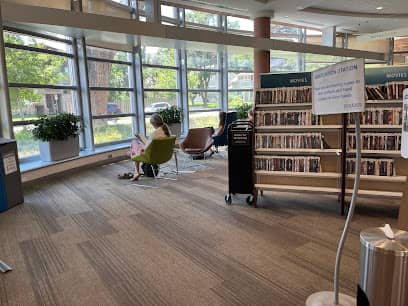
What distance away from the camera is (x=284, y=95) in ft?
13.4

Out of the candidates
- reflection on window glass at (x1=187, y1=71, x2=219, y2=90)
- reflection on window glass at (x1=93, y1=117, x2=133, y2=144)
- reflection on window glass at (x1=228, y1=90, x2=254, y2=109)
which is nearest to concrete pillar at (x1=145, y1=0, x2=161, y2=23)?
reflection on window glass at (x1=93, y1=117, x2=133, y2=144)

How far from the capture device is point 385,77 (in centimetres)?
378

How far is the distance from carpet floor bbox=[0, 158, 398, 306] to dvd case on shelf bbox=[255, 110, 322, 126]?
1.09 m

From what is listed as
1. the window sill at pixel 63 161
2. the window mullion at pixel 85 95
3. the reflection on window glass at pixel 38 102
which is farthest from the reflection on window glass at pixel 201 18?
the reflection on window glass at pixel 38 102

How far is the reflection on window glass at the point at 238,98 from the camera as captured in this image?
11578 mm

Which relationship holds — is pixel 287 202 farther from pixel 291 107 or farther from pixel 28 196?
pixel 28 196

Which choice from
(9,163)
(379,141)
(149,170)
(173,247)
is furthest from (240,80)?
(173,247)

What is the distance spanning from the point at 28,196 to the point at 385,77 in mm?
5173

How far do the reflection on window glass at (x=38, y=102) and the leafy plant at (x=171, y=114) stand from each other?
96.0 inches

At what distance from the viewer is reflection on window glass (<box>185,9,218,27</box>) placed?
381 inches

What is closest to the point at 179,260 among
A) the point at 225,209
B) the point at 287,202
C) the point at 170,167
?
the point at 225,209

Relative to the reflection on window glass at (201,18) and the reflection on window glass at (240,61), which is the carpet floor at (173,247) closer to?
the reflection on window glass at (201,18)

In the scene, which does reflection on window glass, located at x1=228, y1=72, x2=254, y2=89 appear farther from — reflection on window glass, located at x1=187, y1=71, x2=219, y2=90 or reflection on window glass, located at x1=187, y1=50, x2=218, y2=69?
reflection on window glass, located at x1=187, y1=50, x2=218, y2=69

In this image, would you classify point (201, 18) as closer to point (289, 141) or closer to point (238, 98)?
point (238, 98)
